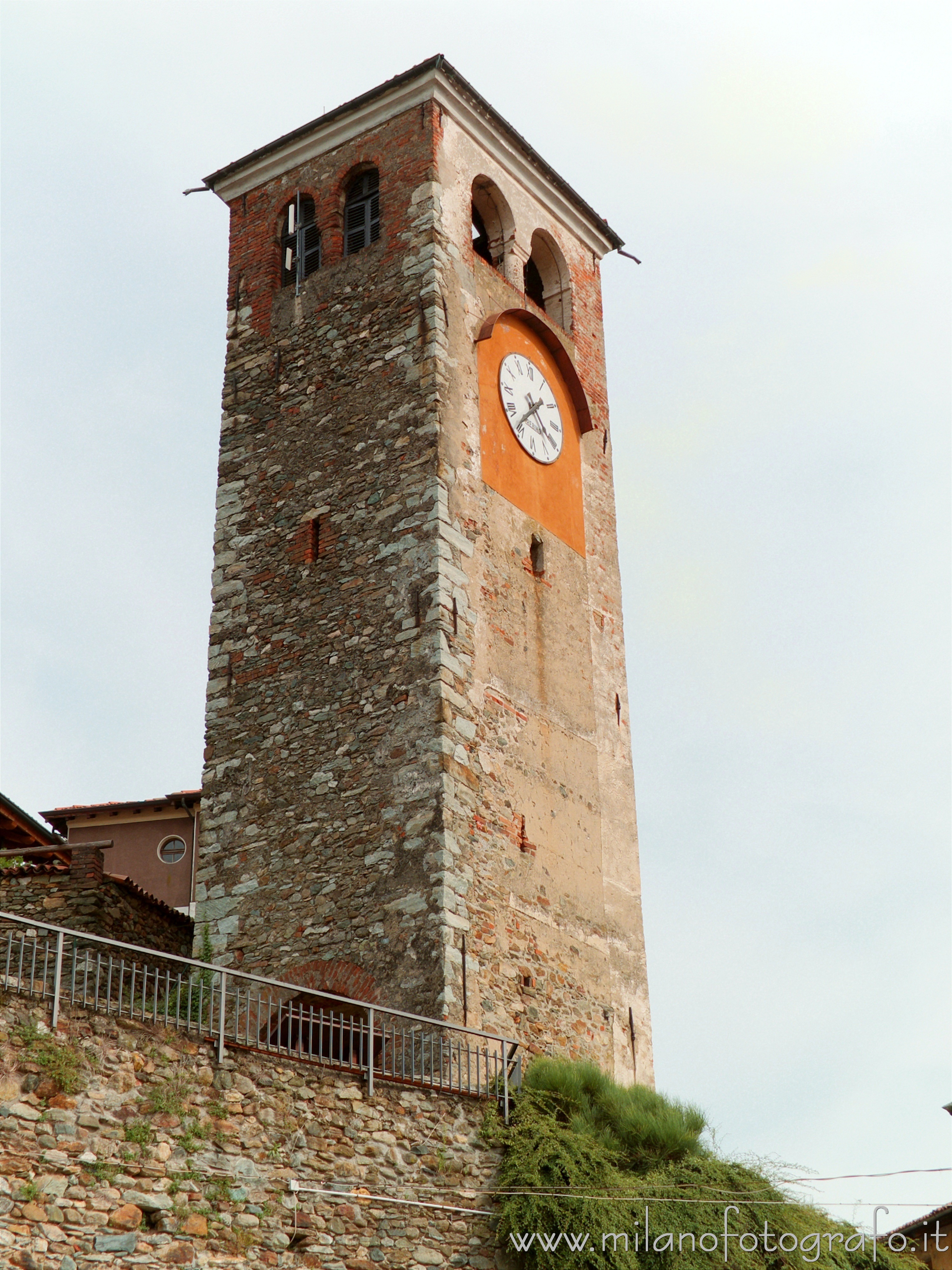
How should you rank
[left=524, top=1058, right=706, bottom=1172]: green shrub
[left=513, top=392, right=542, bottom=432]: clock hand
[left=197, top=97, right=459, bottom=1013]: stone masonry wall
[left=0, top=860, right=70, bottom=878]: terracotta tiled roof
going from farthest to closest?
[left=513, top=392, right=542, bottom=432]: clock hand < [left=0, top=860, right=70, bottom=878]: terracotta tiled roof < [left=197, top=97, right=459, bottom=1013]: stone masonry wall < [left=524, top=1058, right=706, bottom=1172]: green shrub

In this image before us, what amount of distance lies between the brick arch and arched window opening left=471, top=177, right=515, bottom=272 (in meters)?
9.05

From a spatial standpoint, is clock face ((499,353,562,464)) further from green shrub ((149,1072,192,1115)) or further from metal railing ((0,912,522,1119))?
green shrub ((149,1072,192,1115))

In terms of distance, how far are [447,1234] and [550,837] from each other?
5.09 metres

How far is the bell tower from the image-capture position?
1616 centimetres

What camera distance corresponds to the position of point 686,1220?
44.3 feet

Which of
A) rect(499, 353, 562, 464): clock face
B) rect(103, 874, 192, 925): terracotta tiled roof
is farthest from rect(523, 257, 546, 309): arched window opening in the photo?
rect(103, 874, 192, 925): terracotta tiled roof

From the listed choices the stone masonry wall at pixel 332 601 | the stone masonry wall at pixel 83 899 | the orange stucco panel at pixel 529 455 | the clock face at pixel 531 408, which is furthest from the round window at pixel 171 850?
the clock face at pixel 531 408

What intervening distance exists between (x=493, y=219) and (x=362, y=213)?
1.73 m

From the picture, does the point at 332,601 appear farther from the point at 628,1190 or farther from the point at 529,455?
the point at 628,1190

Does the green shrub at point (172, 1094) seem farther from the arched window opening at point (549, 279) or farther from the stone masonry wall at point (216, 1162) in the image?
the arched window opening at point (549, 279)

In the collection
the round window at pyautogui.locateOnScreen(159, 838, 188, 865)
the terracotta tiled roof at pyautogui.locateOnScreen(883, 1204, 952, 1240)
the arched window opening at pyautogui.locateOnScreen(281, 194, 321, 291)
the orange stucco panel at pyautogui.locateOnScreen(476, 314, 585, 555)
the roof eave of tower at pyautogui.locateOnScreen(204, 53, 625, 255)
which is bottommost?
the terracotta tiled roof at pyautogui.locateOnScreen(883, 1204, 952, 1240)

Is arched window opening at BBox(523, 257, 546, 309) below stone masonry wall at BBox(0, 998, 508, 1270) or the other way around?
the other way around

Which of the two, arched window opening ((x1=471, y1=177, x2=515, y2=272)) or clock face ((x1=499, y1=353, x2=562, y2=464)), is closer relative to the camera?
clock face ((x1=499, y1=353, x2=562, y2=464))

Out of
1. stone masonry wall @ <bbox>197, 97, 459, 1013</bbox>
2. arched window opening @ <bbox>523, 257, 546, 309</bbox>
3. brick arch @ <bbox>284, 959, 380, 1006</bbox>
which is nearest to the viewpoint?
brick arch @ <bbox>284, 959, 380, 1006</bbox>
